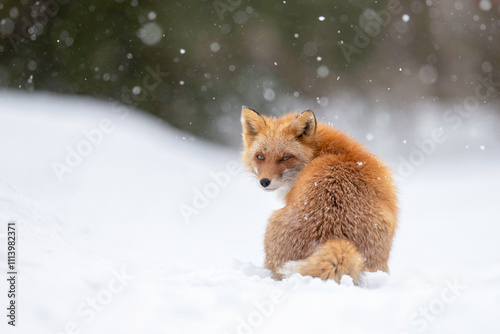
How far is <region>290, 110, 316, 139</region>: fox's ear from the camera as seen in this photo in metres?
4.80

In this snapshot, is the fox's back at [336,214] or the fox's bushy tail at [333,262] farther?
the fox's back at [336,214]

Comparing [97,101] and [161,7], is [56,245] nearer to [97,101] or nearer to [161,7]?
[97,101]

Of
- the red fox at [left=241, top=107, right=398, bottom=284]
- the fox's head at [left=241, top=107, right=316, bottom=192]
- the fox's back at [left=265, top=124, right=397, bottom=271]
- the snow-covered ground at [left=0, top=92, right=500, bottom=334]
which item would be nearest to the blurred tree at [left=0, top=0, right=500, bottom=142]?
the snow-covered ground at [left=0, top=92, right=500, bottom=334]

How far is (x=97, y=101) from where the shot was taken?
12789 millimetres

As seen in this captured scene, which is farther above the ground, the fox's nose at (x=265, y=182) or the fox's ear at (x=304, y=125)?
the fox's ear at (x=304, y=125)

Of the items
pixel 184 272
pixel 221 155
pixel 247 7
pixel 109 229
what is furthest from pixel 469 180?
pixel 184 272

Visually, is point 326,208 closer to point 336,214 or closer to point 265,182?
point 336,214

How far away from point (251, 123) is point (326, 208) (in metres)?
1.64

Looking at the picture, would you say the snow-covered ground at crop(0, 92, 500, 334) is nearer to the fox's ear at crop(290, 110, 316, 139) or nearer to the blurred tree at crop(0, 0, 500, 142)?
the blurred tree at crop(0, 0, 500, 142)

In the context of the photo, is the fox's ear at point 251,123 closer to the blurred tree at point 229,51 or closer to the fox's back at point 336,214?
the fox's back at point 336,214

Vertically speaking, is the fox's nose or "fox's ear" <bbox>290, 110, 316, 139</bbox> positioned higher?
"fox's ear" <bbox>290, 110, 316, 139</bbox>

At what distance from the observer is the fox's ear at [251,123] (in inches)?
203

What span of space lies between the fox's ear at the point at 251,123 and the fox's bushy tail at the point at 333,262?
6.01 feet

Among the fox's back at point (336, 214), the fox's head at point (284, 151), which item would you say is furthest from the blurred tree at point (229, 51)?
the fox's back at point (336, 214)
